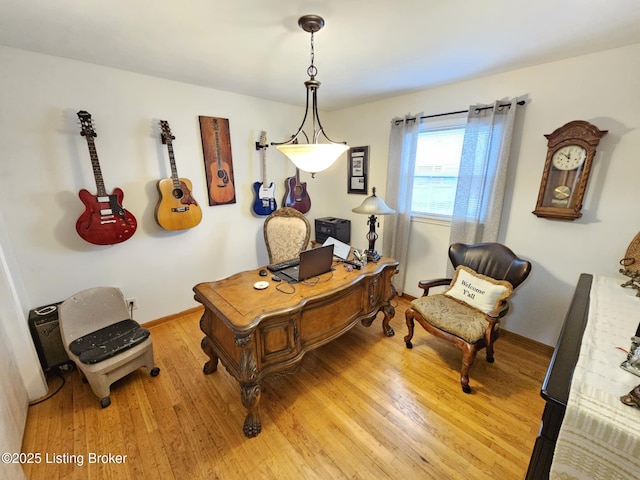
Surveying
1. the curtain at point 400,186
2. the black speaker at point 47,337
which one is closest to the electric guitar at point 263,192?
the curtain at point 400,186

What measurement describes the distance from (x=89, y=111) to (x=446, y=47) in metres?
2.73

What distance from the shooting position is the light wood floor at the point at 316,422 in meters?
1.37

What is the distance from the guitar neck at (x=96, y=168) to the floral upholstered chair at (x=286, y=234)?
1.40 metres

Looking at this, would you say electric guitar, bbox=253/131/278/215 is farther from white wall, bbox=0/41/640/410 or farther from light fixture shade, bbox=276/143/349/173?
light fixture shade, bbox=276/143/349/173

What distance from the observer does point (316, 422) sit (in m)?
1.63

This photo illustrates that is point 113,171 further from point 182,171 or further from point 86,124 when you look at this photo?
point 182,171

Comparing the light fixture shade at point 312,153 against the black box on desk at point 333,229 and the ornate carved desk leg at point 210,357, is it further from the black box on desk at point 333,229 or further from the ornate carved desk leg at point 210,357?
the black box on desk at point 333,229

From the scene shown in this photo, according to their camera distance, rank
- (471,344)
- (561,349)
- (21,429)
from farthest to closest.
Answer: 1. (471,344)
2. (21,429)
3. (561,349)

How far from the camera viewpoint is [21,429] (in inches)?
58.9

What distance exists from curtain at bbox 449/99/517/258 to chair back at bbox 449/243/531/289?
209 millimetres

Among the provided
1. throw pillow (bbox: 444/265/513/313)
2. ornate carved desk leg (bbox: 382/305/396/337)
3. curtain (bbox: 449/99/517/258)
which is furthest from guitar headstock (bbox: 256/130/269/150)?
throw pillow (bbox: 444/265/513/313)

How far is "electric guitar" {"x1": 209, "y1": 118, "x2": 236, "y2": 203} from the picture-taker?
9.01 feet

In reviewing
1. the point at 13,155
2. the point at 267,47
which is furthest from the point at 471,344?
the point at 13,155

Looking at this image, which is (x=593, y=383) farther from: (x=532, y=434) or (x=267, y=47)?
(x=267, y=47)
